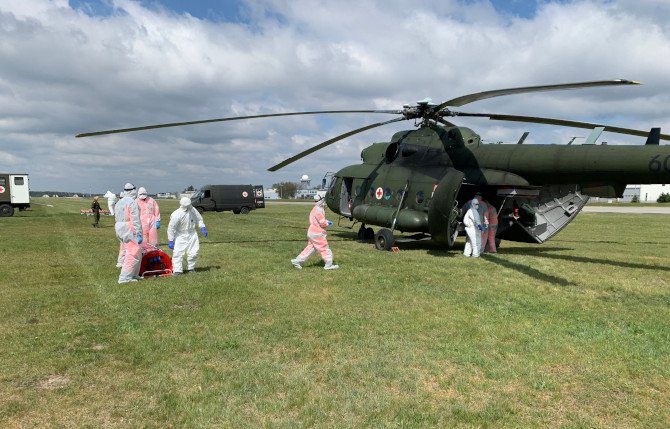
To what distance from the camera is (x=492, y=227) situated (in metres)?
13.1

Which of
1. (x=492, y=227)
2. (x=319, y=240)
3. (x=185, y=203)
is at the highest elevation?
(x=185, y=203)

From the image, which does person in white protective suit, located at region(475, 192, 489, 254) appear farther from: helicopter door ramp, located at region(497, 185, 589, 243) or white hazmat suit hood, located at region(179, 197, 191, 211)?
white hazmat suit hood, located at region(179, 197, 191, 211)

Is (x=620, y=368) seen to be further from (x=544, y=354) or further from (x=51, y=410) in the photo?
(x=51, y=410)

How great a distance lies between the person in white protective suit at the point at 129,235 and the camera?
29.6ft

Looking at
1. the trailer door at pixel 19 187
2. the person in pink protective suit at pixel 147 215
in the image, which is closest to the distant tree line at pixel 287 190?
the trailer door at pixel 19 187

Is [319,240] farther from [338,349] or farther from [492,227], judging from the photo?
[492,227]

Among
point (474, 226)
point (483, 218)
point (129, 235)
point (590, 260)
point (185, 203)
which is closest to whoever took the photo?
point (129, 235)

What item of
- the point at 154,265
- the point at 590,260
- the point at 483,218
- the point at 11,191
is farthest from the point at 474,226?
the point at 11,191

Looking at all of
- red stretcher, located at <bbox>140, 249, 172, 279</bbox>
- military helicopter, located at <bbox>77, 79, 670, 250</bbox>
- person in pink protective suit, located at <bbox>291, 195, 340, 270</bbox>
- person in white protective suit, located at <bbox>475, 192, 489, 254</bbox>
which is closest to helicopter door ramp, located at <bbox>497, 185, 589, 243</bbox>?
military helicopter, located at <bbox>77, 79, 670, 250</bbox>

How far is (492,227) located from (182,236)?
8310 mm

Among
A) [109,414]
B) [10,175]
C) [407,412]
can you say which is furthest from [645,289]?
[10,175]

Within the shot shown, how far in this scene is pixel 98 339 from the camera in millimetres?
5695

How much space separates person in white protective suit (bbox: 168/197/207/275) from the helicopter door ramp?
8.62 meters

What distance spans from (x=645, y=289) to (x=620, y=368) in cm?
453
